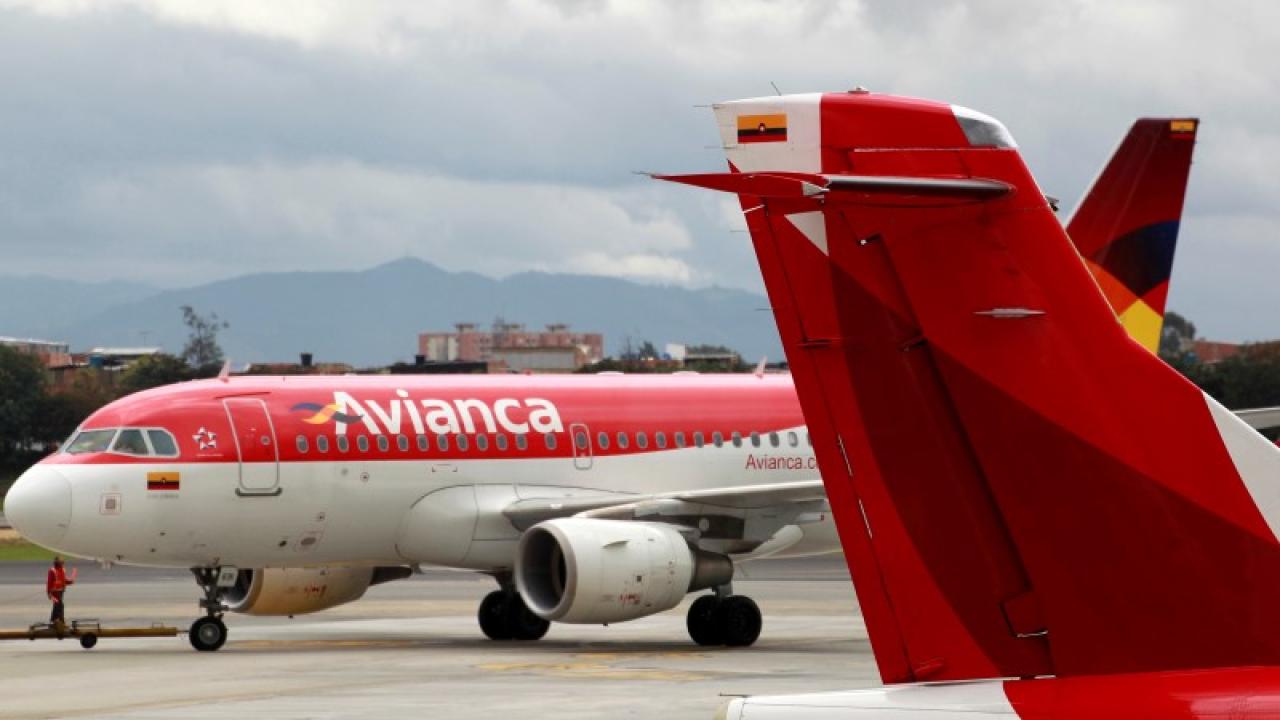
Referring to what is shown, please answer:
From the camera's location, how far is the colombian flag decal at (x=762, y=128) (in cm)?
794

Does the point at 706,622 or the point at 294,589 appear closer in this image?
the point at 706,622

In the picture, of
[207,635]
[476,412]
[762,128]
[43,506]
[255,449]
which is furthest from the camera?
[476,412]

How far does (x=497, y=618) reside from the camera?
30.2 metres

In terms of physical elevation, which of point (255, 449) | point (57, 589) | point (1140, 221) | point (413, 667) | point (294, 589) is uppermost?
point (1140, 221)

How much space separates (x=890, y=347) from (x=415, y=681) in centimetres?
1610

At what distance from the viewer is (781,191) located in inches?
290

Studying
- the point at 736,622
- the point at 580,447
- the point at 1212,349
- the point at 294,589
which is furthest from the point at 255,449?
the point at 1212,349

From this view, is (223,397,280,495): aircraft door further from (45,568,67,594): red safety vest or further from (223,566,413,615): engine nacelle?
(45,568,67,594): red safety vest

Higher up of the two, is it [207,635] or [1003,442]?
[1003,442]

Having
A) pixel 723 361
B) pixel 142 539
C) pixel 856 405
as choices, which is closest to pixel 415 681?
pixel 142 539

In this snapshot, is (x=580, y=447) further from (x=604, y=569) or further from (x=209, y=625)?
(x=209, y=625)

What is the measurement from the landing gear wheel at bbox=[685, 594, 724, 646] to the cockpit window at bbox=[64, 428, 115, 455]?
304 inches

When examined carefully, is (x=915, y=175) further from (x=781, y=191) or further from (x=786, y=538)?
(x=786, y=538)

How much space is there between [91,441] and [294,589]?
3.74m
